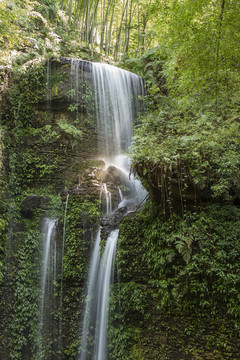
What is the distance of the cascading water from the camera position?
6.34 meters

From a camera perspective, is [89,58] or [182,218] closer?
[182,218]

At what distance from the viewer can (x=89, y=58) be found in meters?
14.1

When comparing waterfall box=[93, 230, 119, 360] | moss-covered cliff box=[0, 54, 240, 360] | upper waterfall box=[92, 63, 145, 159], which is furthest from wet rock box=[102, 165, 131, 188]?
waterfall box=[93, 230, 119, 360]

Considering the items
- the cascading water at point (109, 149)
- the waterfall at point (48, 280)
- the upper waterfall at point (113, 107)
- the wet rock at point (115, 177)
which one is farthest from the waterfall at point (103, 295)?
the upper waterfall at point (113, 107)

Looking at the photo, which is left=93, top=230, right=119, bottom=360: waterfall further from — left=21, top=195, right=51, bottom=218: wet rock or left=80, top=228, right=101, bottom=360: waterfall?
left=21, top=195, right=51, bottom=218: wet rock

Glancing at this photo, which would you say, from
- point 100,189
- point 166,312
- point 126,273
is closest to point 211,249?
point 166,312

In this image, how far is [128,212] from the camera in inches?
306

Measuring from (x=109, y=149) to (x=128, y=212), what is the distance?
3.88 m

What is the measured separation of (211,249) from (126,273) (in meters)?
2.12

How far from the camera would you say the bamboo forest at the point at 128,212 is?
16.4 ft

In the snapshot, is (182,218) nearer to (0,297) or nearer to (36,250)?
(36,250)

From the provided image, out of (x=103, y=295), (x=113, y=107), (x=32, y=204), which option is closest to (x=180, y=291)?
(x=103, y=295)

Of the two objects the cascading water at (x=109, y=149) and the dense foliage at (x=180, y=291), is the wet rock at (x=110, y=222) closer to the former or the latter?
the cascading water at (x=109, y=149)

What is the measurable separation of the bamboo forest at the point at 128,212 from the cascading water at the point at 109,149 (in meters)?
0.05
